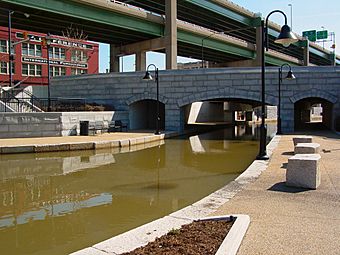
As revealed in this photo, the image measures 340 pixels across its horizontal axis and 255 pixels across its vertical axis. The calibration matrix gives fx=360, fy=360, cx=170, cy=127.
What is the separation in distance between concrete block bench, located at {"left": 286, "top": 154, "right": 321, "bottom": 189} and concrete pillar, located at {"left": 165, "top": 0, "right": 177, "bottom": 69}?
124 feet

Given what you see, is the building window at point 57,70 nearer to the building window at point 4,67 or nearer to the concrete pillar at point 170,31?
the building window at point 4,67

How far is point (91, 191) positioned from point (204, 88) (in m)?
20.2

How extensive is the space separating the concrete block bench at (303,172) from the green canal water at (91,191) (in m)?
2.15

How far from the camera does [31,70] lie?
6338 centimetres

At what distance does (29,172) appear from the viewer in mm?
12641

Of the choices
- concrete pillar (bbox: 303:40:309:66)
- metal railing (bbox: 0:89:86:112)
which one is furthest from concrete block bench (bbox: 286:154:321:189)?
concrete pillar (bbox: 303:40:309:66)

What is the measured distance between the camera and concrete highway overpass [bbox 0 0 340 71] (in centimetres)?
3647

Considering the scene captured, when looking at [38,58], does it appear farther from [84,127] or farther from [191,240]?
[191,240]

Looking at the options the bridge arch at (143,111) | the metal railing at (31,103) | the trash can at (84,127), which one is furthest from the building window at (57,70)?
the trash can at (84,127)

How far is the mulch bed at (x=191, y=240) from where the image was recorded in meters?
4.40

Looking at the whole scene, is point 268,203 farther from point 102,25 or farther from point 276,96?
point 102,25

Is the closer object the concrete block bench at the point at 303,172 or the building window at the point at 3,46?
the concrete block bench at the point at 303,172

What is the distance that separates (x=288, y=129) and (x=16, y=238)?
78.1ft

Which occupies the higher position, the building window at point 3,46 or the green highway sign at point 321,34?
the green highway sign at point 321,34
